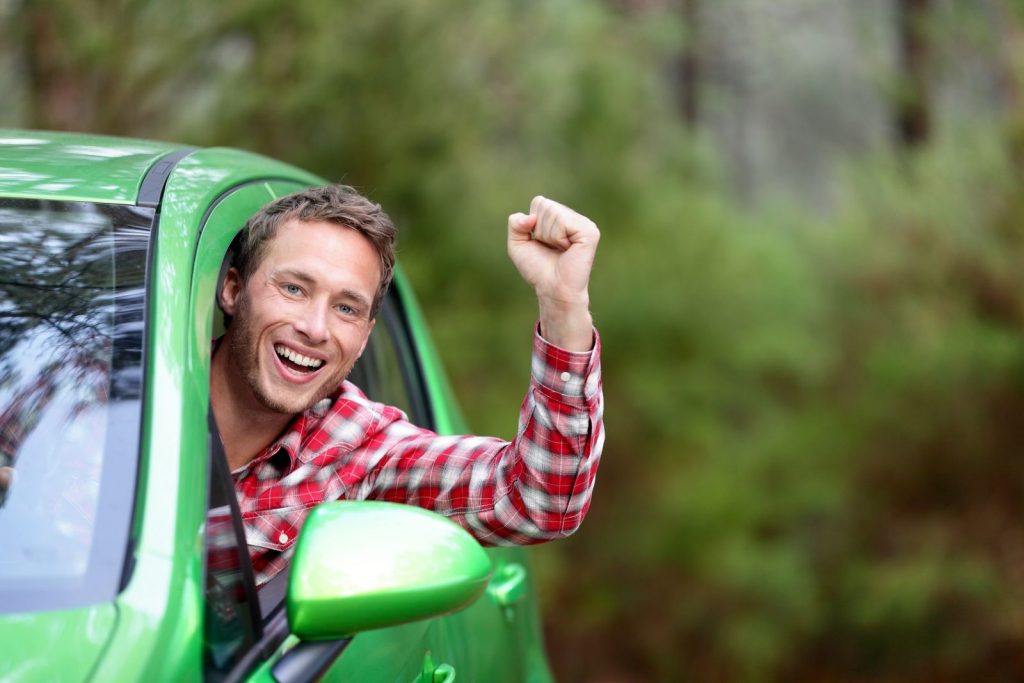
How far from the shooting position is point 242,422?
224 cm

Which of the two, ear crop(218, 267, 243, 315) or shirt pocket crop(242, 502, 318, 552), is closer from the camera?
shirt pocket crop(242, 502, 318, 552)

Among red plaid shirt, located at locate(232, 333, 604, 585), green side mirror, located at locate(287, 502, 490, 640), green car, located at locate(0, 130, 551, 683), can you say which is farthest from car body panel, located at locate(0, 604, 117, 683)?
red plaid shirt, located at locate(232, 333, 604, 585)

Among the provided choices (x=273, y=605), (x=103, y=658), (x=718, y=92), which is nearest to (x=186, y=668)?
(x=103, y=658)

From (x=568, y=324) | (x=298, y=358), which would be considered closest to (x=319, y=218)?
(x=298, y=358)

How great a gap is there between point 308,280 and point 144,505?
0.71m

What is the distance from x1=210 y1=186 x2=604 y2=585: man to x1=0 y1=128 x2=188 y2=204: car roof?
0.24 metres

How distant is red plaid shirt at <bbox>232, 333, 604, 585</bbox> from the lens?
2146 millimetres

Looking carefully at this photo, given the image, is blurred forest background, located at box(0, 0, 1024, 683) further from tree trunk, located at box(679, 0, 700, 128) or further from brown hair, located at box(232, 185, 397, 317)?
tree trunk, located at box(679, 0, 700, 128)

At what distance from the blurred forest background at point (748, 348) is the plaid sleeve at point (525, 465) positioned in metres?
3.72

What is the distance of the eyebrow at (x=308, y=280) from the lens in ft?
7.18

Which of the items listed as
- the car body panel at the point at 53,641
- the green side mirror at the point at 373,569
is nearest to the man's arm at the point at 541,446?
the green side mirror at the point at 373,569

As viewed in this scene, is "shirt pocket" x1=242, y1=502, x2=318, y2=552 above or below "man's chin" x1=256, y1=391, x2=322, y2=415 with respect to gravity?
below

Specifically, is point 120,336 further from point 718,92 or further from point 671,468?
point 718,92

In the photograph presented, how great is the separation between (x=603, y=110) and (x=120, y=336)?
21.2 ft
